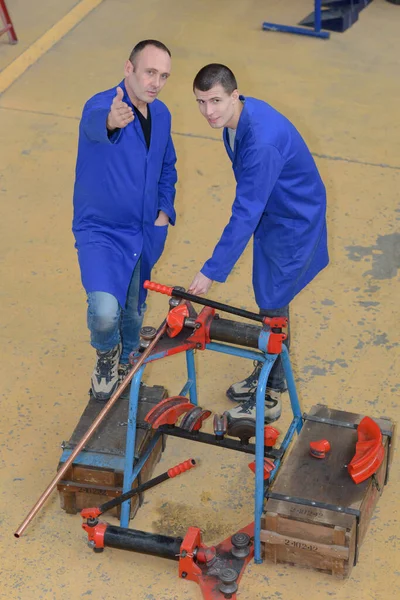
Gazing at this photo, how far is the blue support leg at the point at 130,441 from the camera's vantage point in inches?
169

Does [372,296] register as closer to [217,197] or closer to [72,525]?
[217,197]

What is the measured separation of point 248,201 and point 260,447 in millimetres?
1059

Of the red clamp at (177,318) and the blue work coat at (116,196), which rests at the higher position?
the blue work coat at (116,196)

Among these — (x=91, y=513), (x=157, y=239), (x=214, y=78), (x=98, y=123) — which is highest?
(x=214, y=78)

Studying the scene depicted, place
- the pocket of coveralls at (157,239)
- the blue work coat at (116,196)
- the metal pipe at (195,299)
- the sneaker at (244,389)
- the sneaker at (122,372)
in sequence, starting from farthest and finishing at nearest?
the sneaker at (244,389) < the sneaker at (122,372) < the pocket of coveralls at (157,239) < the blue work coat at (116,196) < the metal pipe at (195,299)

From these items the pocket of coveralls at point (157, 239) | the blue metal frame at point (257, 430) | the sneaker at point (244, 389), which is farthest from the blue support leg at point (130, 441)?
the sneaker at point (244, 389)

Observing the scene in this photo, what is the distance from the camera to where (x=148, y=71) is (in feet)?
14.6

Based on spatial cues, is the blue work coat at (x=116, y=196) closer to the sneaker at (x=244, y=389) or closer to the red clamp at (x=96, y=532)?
the sneaker at (x=244, y=389)

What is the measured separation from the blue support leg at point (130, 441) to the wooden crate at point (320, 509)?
63 centimetres

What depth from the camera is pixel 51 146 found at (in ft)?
25.5

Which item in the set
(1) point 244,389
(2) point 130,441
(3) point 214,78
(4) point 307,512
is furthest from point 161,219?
(4) point 307,512

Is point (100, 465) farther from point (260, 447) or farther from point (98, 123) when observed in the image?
point (98, 123)

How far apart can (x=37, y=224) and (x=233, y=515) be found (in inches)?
116

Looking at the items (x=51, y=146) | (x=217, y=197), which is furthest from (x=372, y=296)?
(x=51, y=146)
